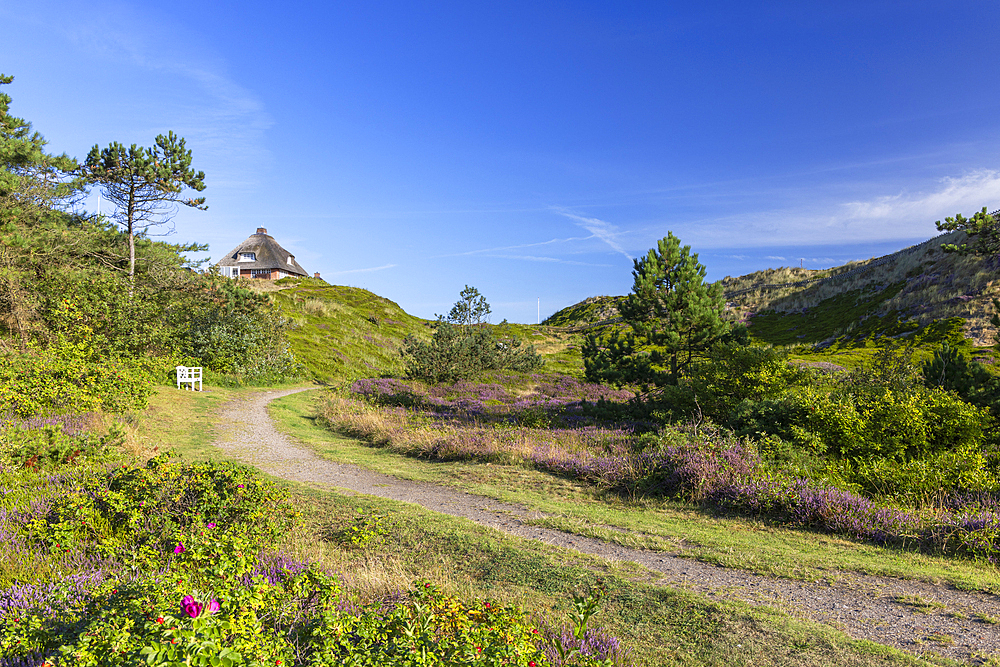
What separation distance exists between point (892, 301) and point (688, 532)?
128 feet

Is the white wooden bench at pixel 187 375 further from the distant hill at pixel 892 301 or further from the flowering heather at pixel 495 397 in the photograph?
the distant hill at pixel 892 301

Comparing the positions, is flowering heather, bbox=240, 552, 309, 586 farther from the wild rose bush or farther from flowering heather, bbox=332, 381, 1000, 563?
flowering heather, bbox=332, 381, 1000, 563

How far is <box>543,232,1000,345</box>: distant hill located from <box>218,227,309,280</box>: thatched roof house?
2652 inches

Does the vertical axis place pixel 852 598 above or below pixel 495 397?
below

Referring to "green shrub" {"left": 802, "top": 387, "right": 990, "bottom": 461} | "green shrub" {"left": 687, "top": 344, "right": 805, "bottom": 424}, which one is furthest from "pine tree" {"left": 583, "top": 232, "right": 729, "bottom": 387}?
"green shrub" {"left": 802, "top": 387, "right": 990, "bottom": 461}

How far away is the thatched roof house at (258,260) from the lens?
262ft

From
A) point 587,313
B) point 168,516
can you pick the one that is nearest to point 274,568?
point 168,516

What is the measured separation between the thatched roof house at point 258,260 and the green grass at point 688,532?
7713 centimetres

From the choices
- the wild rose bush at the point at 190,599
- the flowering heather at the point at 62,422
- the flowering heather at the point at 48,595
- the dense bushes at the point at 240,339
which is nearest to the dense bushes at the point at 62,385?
the flowering heather at the point at 62,422

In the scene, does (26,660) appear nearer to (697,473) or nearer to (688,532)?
(688,532)

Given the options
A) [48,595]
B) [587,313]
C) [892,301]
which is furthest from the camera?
[587,313]

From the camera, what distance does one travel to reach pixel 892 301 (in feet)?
118

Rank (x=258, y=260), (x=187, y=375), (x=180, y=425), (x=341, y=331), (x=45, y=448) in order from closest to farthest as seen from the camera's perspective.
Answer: (x=45, y=448)
(x=180, y=425)
(x=187, y=375)
(x=341, y=331)
(x=258, y=260)

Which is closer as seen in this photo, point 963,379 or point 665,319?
point 963,379
